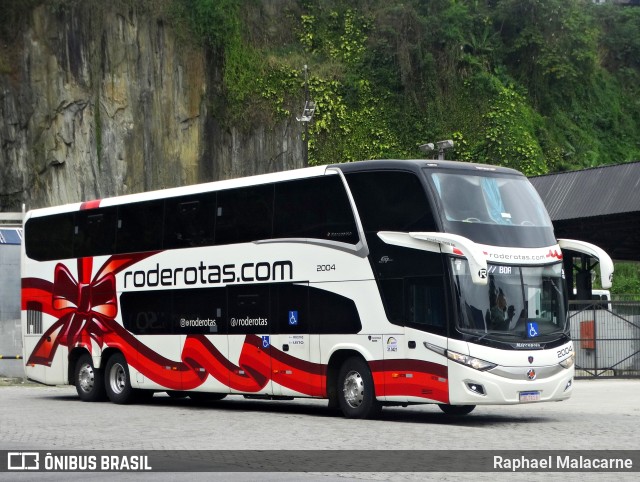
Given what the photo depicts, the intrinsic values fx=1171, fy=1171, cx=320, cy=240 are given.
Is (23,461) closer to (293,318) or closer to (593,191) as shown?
(293,318)

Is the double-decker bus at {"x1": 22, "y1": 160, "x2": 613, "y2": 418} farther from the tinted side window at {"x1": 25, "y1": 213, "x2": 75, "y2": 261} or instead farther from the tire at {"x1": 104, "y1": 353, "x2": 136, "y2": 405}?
the tinted side window at {"x1": 25, "y1": 213, "x2": 75, "y2": 261}

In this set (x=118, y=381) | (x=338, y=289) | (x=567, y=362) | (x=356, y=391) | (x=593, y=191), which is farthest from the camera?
(x=593, y=191)

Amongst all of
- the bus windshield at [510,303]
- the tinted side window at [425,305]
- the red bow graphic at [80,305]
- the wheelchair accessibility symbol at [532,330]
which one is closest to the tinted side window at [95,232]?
the red bow graphic at [80,305]

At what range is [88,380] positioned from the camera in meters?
23.9

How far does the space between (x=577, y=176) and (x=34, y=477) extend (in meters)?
25.9

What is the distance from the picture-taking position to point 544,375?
17.5 metres

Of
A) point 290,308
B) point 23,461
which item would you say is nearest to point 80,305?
point 290,308

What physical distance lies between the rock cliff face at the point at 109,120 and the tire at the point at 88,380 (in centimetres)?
2536

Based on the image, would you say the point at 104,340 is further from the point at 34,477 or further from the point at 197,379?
the point at 34,477

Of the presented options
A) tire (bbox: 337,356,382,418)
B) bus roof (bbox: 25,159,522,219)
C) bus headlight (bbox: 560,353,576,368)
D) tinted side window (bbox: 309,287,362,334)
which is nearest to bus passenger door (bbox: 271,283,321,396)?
tinted side window (bbox: 309,287,362,334)

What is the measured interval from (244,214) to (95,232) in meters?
4.51

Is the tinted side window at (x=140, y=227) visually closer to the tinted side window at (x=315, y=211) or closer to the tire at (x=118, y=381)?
the tire at (x=118, y=381)

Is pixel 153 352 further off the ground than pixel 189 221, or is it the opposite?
pixel 189 221

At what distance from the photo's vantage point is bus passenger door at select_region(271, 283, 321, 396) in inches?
759
